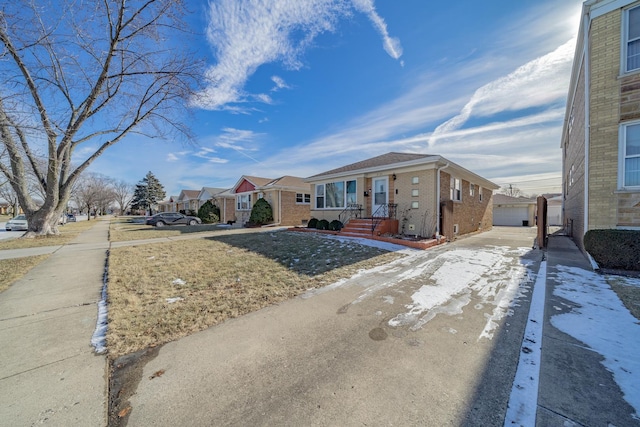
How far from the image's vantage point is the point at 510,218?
23922mm

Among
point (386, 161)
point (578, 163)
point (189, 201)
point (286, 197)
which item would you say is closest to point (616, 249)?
point (578, 163)

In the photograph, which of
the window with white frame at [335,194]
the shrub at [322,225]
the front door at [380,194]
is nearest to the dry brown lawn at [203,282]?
the front door at [380,194]

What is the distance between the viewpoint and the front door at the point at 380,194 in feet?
38.7

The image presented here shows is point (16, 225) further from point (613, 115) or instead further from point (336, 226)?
point (613, 115)

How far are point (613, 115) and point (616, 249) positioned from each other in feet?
11.0

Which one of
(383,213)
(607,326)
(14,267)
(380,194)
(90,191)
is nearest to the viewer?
(607,326)

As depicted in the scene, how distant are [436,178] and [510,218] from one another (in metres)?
19.6

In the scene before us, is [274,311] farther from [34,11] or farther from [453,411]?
[34,11]

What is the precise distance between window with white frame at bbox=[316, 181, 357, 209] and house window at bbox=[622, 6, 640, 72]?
9356 mm

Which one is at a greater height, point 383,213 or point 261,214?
point 383,213

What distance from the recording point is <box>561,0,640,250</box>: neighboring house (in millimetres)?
5871

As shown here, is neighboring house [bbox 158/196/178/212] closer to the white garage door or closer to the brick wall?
the white garage door

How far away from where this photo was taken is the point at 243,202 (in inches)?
944

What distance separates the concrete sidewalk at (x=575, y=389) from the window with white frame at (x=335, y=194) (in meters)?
10.6
